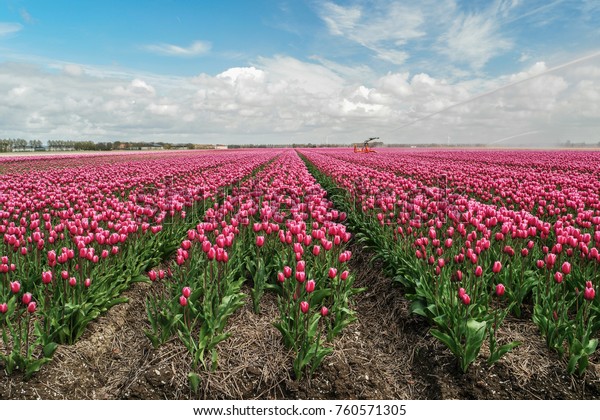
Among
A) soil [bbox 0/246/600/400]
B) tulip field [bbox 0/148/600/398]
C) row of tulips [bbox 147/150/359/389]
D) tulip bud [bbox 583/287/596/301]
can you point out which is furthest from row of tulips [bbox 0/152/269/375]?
tulip bud [bbox 583/287/596/301]

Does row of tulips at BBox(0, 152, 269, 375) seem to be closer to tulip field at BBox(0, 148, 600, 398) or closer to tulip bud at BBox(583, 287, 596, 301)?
tulip field at BBox(0, 148, 600, 398)

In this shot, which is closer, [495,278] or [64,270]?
[64,270]

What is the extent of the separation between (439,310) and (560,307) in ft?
4.26

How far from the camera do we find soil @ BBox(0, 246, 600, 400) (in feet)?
12.6

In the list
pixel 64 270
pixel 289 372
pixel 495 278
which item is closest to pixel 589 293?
pixel 495 278

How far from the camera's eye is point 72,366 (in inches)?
163

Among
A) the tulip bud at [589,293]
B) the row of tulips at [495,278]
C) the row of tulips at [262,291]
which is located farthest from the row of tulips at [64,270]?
the tulip bud at [589,293]

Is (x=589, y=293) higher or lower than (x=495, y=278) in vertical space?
higher

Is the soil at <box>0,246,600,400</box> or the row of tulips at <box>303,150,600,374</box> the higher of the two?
the row of tulips at <box>303,150,600,374</box>

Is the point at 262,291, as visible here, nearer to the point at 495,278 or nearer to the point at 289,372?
the point at 289,372

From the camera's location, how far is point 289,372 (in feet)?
13.4

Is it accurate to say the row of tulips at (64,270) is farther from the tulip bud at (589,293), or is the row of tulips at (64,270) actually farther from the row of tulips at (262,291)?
the tulip bud at (589,293)

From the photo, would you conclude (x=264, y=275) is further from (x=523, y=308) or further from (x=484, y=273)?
(x=523, y=308)

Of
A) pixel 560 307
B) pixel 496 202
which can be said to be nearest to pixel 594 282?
pixel 560 307
